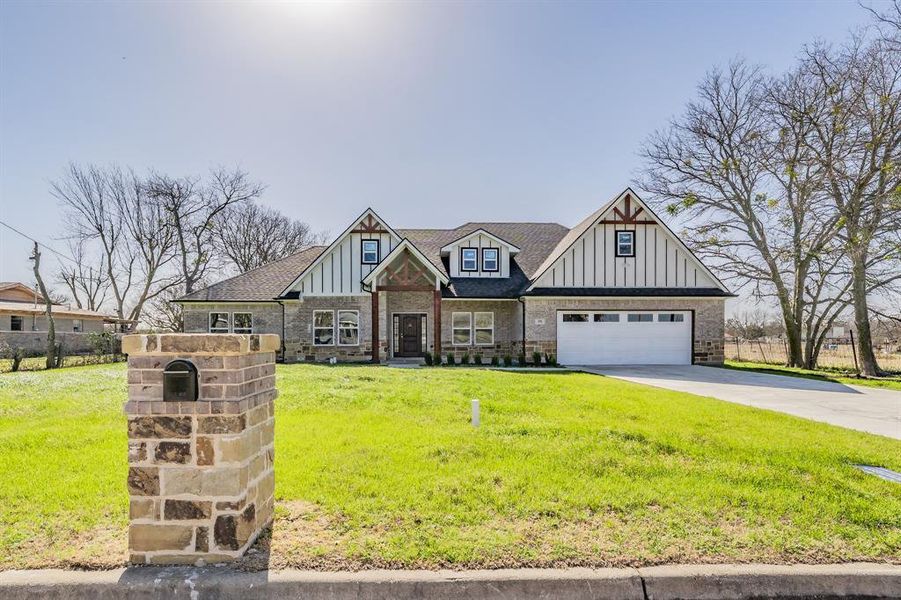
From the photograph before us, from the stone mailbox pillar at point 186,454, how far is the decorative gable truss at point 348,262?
1664 centimetres

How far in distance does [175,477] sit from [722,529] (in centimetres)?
389

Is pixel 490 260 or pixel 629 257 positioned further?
pixel 490 260

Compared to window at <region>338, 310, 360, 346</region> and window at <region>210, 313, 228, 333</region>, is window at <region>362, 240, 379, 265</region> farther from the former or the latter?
Result: window at <region>210, 313, 228, 333</region>

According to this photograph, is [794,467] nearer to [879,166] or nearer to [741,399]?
[741,399]

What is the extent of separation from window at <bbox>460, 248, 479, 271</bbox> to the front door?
3.14 m

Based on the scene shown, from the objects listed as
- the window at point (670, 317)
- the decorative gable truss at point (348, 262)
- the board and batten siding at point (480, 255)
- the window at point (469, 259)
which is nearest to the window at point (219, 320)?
the decorative gable truss at point (348, 262)

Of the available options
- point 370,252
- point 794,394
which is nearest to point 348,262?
point 370,252

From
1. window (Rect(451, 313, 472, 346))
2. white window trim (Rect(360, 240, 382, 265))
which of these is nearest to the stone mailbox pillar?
white window trim (Rect(360, 240, 382, 265))

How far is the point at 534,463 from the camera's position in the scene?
494 cm

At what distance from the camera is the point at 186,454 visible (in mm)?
2941

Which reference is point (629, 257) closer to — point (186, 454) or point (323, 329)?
point (323, 329)

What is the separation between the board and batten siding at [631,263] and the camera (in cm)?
1933

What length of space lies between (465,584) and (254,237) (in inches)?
1612

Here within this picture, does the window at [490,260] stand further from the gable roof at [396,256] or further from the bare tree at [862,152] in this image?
the bare tree at [862,152]
